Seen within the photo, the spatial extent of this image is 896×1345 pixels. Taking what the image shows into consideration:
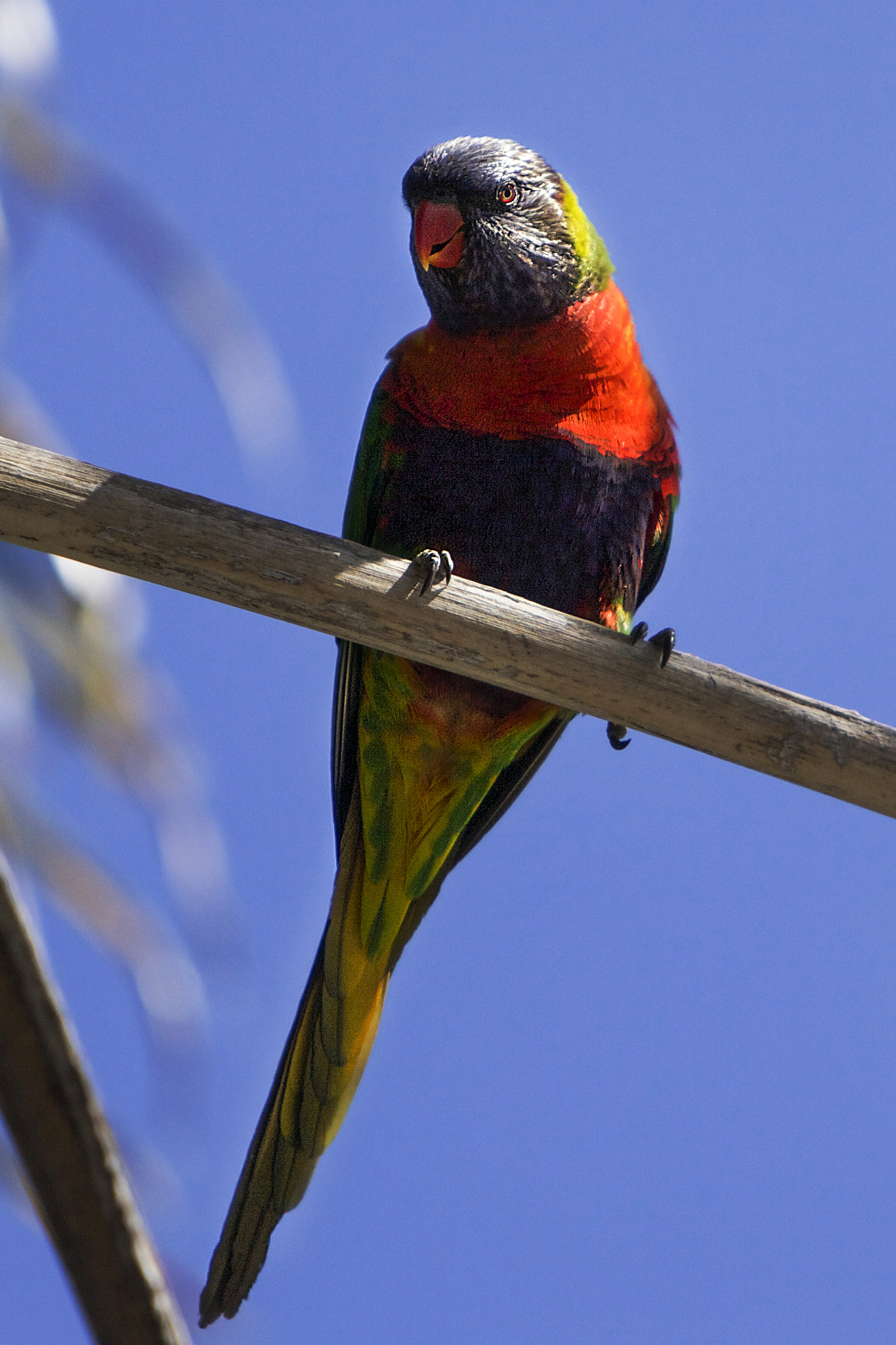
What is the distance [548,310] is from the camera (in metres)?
2.20

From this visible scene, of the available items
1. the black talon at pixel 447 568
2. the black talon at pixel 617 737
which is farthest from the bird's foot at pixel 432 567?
the black talon at pixel 617 737

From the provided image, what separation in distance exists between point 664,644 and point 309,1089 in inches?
40.8

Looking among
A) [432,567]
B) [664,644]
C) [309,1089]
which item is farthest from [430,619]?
[309,1089]

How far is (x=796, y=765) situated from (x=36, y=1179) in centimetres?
127

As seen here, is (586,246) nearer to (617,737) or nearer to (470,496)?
(470,496)

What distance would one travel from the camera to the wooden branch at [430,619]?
5.02ft

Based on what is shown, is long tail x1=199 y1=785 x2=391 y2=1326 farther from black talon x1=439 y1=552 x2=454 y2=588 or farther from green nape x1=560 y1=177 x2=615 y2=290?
green nape x1=560 y1=177 x2=615 y2=290

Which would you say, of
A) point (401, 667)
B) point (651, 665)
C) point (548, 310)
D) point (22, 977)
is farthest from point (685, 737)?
point (22, 977)

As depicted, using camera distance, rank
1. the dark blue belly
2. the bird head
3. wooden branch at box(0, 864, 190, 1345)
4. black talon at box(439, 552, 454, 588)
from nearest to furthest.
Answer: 1. wooden branch at box(0, 864, 190, 1345)
2. black talon at box(439, 552, 454, 588)
3. the dark blue belly
4. the bird head

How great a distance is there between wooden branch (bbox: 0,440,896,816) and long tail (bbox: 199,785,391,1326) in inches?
27.4

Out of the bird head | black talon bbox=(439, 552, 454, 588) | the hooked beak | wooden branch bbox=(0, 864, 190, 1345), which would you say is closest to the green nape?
the bird head

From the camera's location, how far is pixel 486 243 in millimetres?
2213

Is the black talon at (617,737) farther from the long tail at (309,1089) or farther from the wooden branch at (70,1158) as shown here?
the wooden branch at (70,1158)

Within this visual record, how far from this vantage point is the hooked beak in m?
2.22
